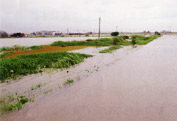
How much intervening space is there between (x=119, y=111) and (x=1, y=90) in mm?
3943

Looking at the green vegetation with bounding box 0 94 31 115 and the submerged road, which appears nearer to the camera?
the submerged road

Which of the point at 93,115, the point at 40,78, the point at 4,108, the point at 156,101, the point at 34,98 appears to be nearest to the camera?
the point at 93,115

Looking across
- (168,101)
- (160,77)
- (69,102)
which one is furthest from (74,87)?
(160,77)

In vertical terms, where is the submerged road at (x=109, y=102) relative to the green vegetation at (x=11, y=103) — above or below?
below

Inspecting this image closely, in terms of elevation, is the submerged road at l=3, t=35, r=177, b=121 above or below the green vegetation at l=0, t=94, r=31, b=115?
below

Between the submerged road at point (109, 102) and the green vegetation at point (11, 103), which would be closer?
→ the submerged road at point (109, 102)

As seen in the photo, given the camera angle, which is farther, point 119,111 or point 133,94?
point 133,94

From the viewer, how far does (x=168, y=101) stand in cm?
446

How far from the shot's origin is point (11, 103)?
4.39m

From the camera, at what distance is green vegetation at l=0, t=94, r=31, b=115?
3.99 metres

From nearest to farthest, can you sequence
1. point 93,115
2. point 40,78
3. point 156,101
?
1. point 93,115
2. point 156,101
3. point 40,78

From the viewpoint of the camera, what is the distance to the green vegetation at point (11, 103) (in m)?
3.99

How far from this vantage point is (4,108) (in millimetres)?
4000

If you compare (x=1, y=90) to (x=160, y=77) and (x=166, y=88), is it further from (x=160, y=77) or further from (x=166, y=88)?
(x=160, y=77)
